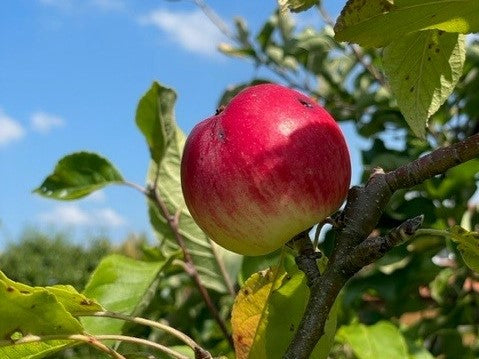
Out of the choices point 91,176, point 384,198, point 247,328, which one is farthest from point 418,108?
point 91,176

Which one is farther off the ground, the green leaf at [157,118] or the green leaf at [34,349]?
the green leaf at [34,349]

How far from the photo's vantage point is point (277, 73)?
7.45 ft

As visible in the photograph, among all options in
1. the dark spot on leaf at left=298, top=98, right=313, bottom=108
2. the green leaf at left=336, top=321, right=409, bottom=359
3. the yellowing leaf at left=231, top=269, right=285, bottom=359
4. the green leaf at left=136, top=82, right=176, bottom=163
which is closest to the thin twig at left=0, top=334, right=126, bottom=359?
the yellowing leaf at left=231, top=269, right=285, bottom=359

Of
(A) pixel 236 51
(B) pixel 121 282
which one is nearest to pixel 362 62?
(A) pixel 236 51

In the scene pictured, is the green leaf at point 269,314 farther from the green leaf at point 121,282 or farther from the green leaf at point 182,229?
the green leaf at point 182,229

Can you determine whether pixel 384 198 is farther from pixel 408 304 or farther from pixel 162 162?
pixel 408 304

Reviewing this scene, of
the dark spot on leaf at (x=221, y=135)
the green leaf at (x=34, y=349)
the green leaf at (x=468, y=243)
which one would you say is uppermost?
the dark spot on leaf at (x=221, y=135)

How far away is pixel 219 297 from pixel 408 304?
423mm

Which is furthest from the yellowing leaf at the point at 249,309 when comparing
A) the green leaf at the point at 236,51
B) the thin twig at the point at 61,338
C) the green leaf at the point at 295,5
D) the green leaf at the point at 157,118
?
the green leaf at the point at 236,51

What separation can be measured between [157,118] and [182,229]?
10.0 inches

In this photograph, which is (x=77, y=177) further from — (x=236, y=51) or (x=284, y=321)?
(x=236, y=51)

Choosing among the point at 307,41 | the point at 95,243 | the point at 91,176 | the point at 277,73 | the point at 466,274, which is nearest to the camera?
the point at 91,176

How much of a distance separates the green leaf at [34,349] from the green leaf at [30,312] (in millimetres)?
21

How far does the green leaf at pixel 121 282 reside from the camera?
1102 millimetres
